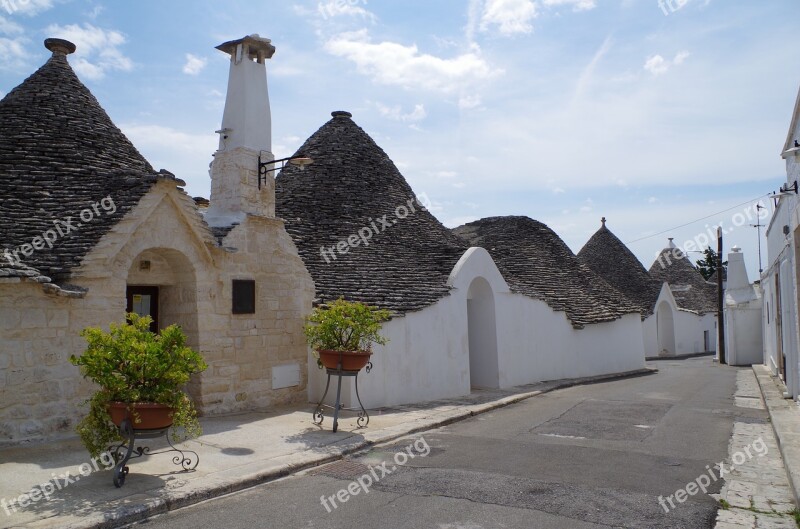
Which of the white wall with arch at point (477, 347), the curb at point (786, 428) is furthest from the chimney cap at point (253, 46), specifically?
the curb at point (786, 428)

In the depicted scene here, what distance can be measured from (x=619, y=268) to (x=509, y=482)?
103ft

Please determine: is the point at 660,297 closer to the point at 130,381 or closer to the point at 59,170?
the point at 59,170

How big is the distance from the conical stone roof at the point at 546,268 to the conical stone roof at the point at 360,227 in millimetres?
3416

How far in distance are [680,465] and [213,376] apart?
6912mm

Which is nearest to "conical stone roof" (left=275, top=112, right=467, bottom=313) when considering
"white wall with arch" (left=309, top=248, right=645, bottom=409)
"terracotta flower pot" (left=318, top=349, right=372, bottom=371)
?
"white wall with arch" (left=309, top=248, right=645, bottom=409)

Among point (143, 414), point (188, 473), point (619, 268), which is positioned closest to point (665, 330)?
point (619, 268)

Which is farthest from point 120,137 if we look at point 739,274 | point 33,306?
point 739,274

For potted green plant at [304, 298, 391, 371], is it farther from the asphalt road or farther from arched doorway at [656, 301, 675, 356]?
arched doorway at [656, 301, 675, 356]

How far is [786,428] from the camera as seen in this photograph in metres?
8.55

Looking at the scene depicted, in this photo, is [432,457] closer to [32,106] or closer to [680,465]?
[680,465]

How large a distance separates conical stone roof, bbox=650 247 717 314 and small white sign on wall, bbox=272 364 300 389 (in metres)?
32.1

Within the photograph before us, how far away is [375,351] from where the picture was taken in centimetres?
1146

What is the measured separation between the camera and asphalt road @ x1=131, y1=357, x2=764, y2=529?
17.4ft

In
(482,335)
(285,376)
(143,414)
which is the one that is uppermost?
(482,335)
